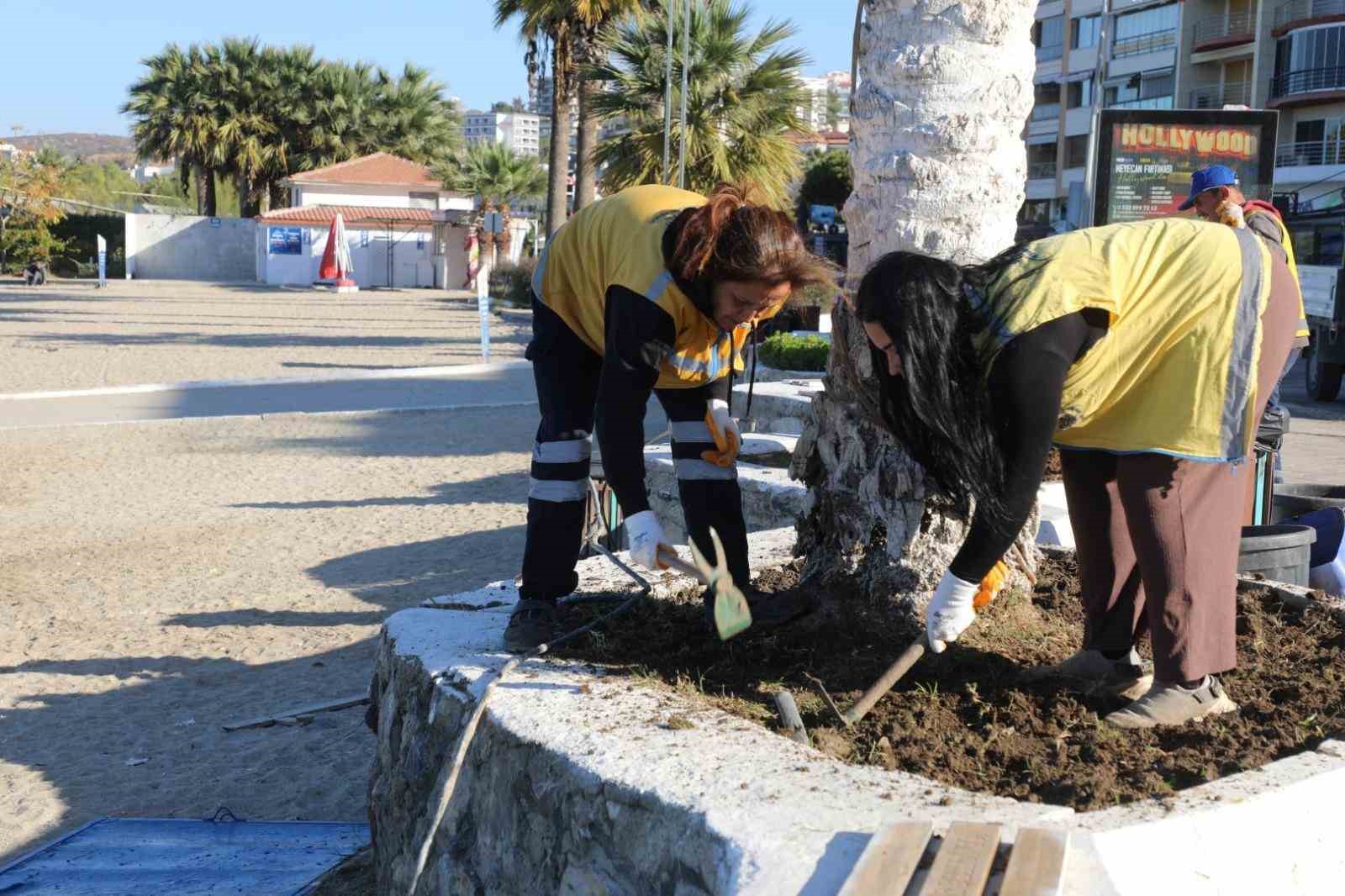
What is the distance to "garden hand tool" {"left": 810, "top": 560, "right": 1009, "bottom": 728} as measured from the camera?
2904mm

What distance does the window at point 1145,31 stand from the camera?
50500mm

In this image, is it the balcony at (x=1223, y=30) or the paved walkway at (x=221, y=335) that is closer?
the paved walkway at (x=221, y=335)

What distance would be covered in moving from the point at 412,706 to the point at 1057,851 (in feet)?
5.23

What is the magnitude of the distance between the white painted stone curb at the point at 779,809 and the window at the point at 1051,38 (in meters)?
61.6

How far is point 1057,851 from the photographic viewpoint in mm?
2111

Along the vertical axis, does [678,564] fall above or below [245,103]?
below

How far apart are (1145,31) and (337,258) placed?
106 feet

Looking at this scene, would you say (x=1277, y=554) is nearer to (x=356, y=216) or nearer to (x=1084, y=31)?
(x=356, y=216)

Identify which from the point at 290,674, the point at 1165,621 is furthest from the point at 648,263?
the point at 290,674

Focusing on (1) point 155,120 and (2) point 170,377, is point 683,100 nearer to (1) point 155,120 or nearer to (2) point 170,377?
(2) point 170,377

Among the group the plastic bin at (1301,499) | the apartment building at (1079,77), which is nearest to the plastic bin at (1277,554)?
the plastic bin at (1301,499)

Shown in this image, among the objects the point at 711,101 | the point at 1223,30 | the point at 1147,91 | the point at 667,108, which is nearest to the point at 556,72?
the point at 711,101

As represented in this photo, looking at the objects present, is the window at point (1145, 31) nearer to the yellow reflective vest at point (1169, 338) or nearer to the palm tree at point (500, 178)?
the palm tree at point (500, 178)

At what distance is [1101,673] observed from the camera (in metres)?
3.20
